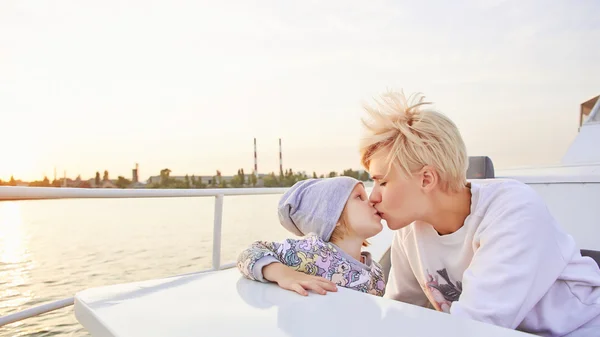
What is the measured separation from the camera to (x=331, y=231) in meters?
1.54

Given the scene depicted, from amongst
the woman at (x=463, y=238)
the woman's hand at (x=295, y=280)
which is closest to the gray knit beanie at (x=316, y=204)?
the woman at (x=463, y=238)

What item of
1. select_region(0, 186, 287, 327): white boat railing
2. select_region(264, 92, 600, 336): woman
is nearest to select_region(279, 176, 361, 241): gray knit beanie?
select_region(264, 92, 600, 336): woman

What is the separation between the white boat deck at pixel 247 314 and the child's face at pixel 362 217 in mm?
608

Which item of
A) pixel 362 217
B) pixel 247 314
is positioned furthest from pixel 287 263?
pixel 247 314

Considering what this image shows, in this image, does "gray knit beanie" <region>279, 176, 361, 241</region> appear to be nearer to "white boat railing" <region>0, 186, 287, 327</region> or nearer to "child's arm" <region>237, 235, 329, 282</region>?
"child's arm" <region>237, 235, 329, 282</region>

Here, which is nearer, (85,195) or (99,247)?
(85,195)

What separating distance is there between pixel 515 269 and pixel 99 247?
2270 cm

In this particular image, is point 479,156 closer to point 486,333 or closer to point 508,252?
point 508,252

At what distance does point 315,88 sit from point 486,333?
10190mm

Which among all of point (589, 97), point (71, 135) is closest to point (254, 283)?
point (589, 97)

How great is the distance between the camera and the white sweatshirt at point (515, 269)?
100 cm

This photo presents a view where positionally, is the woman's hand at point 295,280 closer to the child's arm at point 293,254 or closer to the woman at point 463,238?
the child's arm at point 293,254

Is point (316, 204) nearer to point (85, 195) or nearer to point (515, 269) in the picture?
point (515, 269)

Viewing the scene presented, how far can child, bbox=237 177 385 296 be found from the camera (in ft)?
4.59
